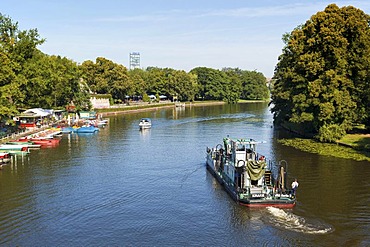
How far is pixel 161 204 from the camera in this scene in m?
30.9

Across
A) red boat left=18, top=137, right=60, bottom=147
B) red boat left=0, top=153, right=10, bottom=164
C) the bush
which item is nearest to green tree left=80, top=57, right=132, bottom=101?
red boat left=18, top=137, right=60, bottom=147

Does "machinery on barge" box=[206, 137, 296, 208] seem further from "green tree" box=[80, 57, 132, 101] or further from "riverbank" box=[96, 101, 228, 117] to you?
"green tree" box=[80, 57, 132, 101]

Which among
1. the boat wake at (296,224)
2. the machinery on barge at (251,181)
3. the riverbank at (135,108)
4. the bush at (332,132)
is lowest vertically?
the boat wake at (296,224)

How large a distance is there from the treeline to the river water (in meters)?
16.6

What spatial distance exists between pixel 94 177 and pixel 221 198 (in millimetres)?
13294

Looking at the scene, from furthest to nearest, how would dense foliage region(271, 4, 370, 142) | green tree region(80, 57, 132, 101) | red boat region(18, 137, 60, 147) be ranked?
1. green tree region(80, 57, 132, 101)
2. red boat region(18, 137, 60, 147)
3. dense foliage region(271, 4, 370, 142)

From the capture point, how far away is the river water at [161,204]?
24.8 metres

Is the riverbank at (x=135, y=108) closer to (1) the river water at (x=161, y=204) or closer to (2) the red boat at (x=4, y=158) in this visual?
(1) the river water at (x=161, y=204)

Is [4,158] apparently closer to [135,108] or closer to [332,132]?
[332,132]

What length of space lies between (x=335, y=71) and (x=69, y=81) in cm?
6167

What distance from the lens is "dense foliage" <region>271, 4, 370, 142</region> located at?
179 feet

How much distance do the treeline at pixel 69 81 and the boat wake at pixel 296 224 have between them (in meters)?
39.2

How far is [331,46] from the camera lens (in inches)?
2192

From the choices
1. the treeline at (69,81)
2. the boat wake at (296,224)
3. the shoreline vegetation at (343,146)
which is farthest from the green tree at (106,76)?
the boat wake at (296,224)
